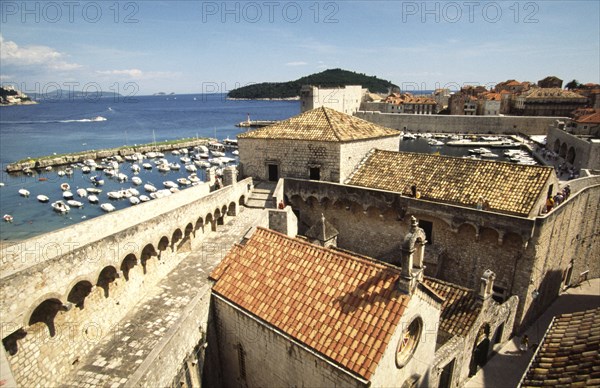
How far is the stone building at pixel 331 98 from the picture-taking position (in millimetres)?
69375

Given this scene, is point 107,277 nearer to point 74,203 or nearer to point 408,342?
point 408,342

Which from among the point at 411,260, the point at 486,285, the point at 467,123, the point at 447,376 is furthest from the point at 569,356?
the point at 467,123

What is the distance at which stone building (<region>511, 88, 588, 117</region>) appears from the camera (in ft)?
262

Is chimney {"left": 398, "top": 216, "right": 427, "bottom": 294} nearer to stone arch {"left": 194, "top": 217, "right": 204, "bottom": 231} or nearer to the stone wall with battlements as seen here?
the stone wall with battlements

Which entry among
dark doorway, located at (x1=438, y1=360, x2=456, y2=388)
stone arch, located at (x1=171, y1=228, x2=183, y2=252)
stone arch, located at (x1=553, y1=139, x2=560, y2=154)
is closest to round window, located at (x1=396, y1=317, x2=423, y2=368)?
dark doorway, located at (x1=438, y1=360, x2=456, y2=388)

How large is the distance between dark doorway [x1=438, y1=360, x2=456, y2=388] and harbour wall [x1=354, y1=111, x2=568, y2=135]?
77.5 metres

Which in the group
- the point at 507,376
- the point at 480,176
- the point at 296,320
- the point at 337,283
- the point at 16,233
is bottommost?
the point at 16,233

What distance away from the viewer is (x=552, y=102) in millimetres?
81625

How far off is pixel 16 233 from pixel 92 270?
3401 cm

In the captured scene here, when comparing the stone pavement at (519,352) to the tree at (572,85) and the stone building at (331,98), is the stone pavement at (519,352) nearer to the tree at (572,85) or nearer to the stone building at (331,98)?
the stone building at (331,98)

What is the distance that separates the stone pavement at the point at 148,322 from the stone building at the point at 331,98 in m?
42.5

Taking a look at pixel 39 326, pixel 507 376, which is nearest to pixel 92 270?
pixel 39 326

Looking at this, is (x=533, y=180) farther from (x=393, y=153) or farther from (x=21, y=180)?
(x=21, y=180)

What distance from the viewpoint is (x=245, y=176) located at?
80.7 ft
